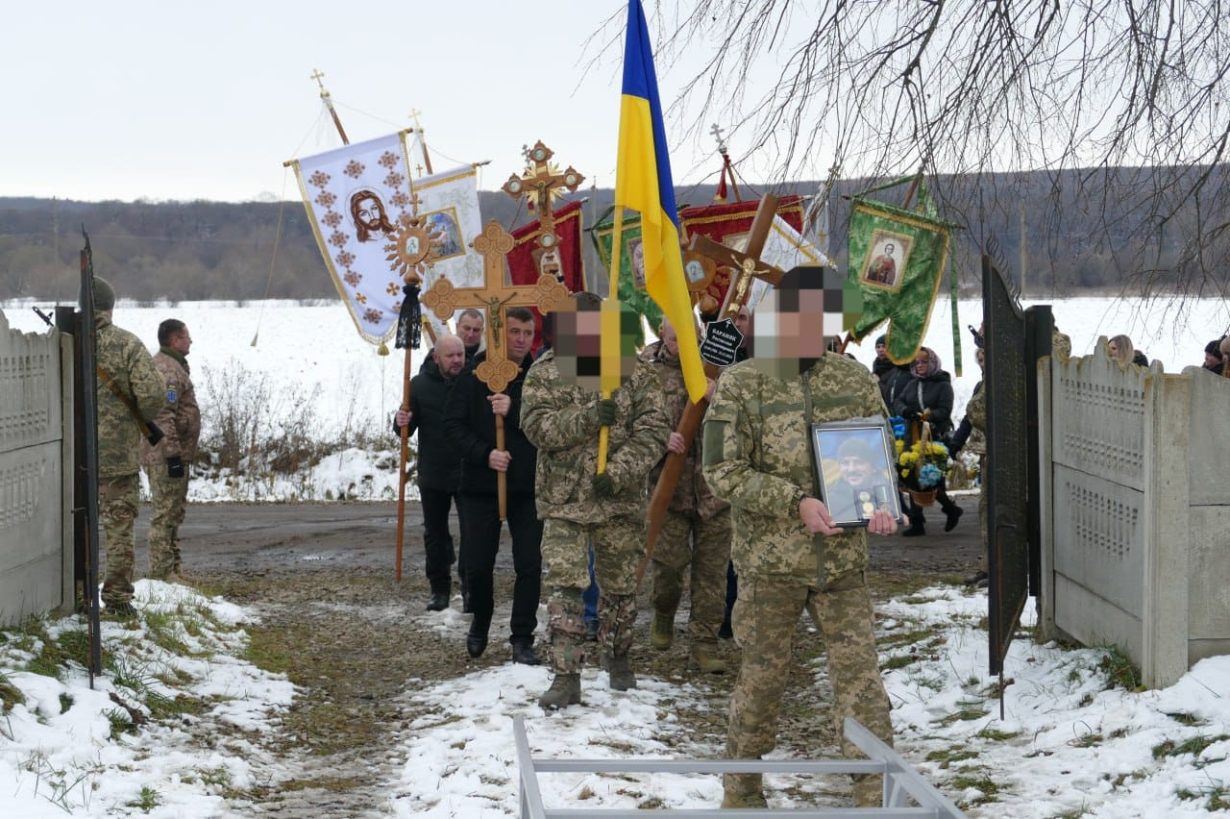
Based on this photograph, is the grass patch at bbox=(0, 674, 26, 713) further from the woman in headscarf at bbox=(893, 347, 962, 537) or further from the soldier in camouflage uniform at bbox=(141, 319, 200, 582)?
the woman in headscarf at bbox=(893, 347, 962, 537)

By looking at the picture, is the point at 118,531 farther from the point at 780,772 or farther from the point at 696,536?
the point at 780,772

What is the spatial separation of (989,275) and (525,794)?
4.28m

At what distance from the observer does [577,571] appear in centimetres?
696

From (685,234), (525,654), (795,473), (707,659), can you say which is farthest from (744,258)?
(685,234)

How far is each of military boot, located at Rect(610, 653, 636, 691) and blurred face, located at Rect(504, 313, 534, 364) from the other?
1793 mm

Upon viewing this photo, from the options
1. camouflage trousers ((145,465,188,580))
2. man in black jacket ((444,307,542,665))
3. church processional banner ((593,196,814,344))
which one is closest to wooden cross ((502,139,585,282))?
man in black jacket ((444,307,542,665))

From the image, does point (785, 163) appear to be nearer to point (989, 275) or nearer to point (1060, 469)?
point (989, 275)

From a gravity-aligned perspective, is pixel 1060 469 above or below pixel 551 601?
above

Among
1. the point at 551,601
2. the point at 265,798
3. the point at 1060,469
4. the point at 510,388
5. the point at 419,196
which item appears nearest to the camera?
the point at 265,798

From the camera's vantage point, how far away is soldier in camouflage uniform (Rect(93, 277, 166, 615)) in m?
9.10

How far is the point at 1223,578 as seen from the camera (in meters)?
6.20

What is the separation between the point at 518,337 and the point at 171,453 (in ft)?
12.4

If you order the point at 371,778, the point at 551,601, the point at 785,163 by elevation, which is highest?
the point at 785,163

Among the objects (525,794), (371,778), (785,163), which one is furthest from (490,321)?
(525,794)
